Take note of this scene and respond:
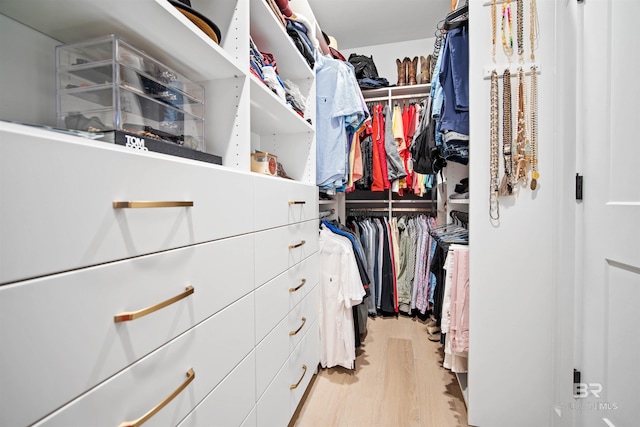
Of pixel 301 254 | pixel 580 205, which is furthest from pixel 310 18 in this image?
pixel 580 205

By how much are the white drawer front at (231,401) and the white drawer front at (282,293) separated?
0.11m

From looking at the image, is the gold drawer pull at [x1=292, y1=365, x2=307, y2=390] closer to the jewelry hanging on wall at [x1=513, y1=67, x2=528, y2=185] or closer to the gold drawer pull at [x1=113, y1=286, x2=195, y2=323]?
the gold drawer pull at [x1=113, y1=286, x2=195, y2=323]

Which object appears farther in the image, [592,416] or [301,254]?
[301,254]

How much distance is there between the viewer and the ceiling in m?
2.08

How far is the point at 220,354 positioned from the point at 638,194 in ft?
4.05

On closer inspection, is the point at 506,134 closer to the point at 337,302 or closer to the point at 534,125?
the point at 534,125

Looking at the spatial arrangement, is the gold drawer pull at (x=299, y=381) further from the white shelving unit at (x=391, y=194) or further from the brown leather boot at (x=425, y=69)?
the brown leather boot at (x=425, y=69)

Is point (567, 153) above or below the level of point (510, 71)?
below

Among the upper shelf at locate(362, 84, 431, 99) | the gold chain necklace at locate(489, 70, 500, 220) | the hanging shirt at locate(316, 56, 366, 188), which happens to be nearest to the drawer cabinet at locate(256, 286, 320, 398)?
the hanging shirt at locate(316, 56, 366, 188)

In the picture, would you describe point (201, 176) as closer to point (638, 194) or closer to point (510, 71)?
point (638, 194)

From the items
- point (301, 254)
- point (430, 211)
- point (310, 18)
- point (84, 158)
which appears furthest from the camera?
point (430, 211)

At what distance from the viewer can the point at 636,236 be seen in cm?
76

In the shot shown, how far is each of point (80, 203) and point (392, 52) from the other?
10.00 feet

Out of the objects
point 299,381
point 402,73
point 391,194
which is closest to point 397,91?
point 402,73
